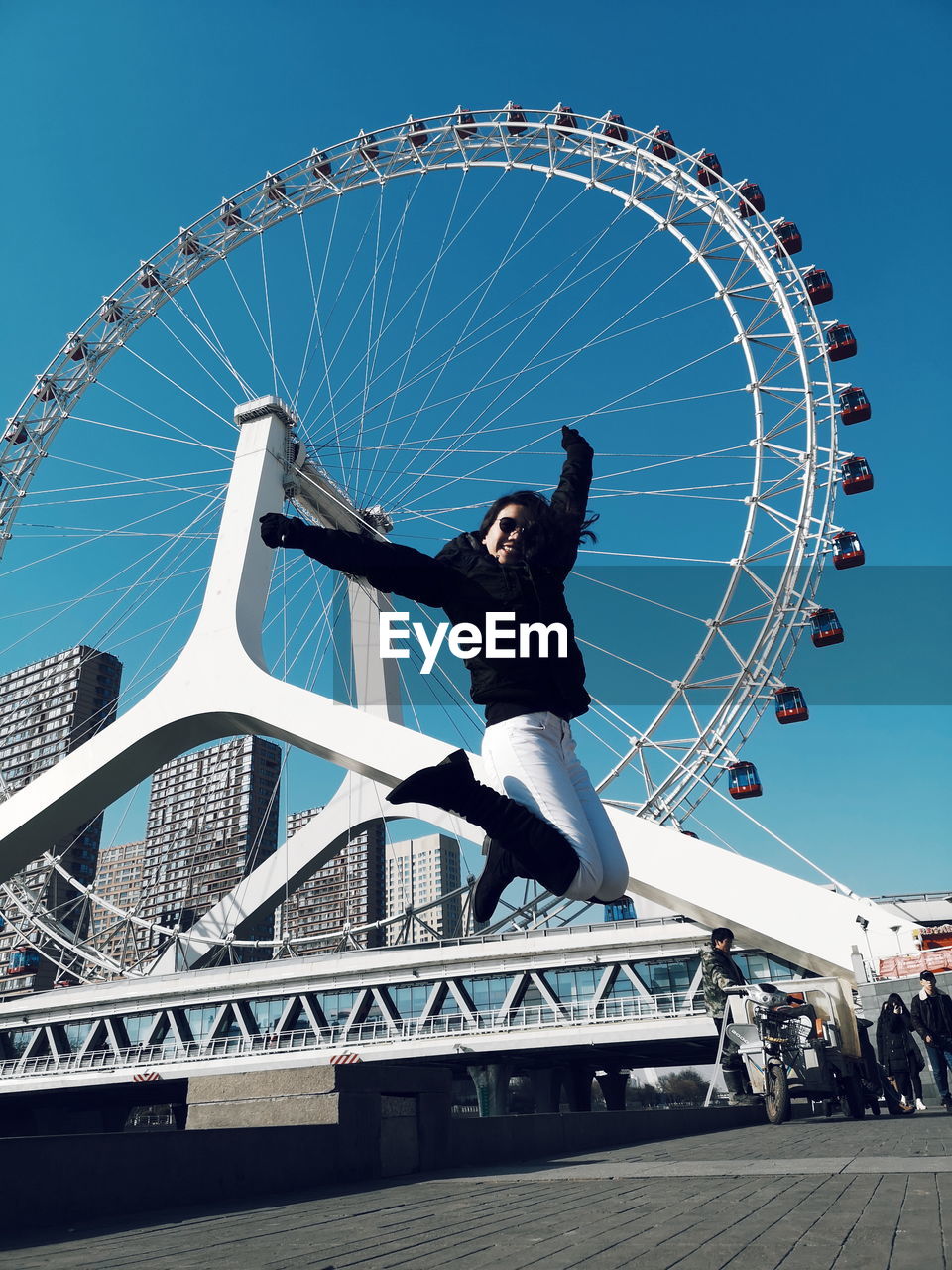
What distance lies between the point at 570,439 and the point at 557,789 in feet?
5.50

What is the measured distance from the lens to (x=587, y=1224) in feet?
10.6

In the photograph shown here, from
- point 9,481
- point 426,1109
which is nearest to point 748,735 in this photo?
point 426,1109

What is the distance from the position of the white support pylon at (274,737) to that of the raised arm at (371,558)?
1496cm

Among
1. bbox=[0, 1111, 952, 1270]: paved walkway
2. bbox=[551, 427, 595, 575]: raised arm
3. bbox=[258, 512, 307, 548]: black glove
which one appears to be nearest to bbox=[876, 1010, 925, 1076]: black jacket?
bbox=[0, 1111, 952, 1270]: paved walkway

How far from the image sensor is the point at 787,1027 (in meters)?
7.79

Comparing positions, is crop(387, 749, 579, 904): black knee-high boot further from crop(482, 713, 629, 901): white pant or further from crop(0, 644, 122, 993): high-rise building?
crop(0, 644, 122, 993): high-rise building

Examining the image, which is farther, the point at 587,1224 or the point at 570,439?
the point at 570,439

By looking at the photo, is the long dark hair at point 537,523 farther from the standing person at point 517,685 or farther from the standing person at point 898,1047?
the standing person at point 898,1047

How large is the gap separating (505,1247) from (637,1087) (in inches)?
3938

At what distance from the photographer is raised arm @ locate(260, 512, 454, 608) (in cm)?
324

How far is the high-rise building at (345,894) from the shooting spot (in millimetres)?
75000

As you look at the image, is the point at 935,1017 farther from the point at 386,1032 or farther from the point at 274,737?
the point at 386,1032

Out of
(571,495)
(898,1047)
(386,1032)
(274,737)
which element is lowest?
(386,1032)

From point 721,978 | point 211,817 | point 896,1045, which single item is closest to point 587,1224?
point 721,978
